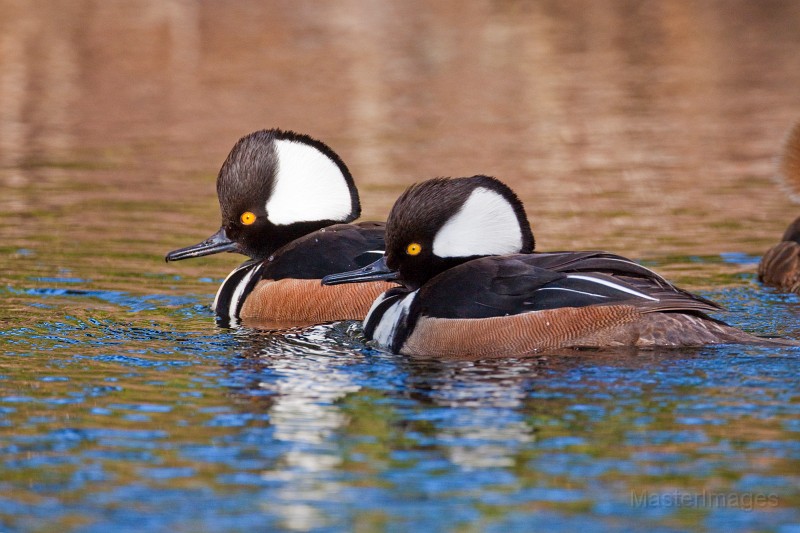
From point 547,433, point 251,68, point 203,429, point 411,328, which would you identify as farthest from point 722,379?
point 251,68

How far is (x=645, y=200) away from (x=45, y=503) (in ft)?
31.0

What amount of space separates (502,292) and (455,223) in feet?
2.09

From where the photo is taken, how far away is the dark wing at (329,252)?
907 cm

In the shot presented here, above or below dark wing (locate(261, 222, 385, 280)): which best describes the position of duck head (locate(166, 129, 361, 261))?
above

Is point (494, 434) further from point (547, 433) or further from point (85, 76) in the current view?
point (85, 76)

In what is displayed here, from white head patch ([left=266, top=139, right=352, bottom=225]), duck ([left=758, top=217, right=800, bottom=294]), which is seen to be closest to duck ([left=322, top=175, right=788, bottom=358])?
white head patch ([left=266, top=139, right=352, bottom=225])

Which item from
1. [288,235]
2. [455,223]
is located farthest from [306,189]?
[455,223]

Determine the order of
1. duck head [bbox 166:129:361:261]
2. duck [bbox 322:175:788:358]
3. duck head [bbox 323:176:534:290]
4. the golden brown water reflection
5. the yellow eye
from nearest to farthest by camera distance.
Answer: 1. the golden brown water reflection
2. duck [bbox 322:175:788:358]
3. duck head [bbox 323:176:534:290]
4. the yellow eye
5. duck head [bbox 166:129:361:261]

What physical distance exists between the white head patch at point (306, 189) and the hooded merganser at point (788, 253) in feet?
10.9

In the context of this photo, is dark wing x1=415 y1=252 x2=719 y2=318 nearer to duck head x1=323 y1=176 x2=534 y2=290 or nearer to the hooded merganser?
duck head x1=323 y1=176 x2=534 y2=290

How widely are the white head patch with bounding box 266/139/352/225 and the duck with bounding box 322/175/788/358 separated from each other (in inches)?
60.6

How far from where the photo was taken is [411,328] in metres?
7.81

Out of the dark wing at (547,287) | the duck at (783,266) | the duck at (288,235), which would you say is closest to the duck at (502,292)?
the dark wing at (547,287)

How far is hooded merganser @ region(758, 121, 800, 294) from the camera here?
33.6 ft
